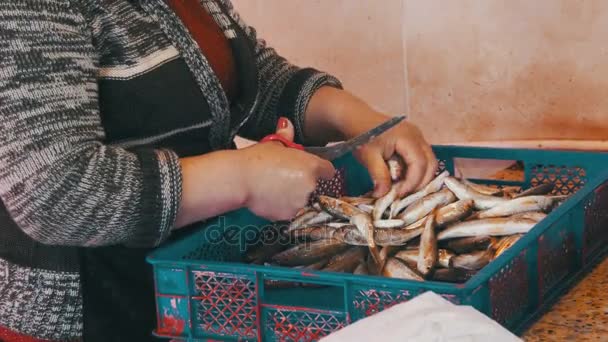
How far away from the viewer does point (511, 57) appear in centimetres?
248

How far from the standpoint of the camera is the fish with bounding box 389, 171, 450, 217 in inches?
66.1

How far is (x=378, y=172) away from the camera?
169 centimetres

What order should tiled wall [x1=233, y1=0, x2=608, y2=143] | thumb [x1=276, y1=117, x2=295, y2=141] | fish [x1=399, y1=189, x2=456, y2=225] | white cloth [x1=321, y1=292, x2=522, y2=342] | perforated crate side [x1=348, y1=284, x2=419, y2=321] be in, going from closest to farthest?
1. white cloth [x1=321, y1=292, x2=522, y2=342]
2. perforated crate side [x1=348, y1=284, x2=419, y2=321]
3. thumb [x1=276, y1=117, x2=295, y2=141]
4. fish [x1=399, y1=189, x2=456, y2=225]
5. tiled wall [x1=233, y1=0, x2=608, y2=143]

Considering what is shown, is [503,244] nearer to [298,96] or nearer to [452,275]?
[452,275]

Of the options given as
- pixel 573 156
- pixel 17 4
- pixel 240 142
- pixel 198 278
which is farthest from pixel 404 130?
pixel 240 142

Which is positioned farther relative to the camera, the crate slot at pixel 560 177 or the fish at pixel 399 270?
the crate slot at pixel 560 177

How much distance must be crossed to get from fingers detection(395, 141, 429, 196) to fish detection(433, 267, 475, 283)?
1.03 feet

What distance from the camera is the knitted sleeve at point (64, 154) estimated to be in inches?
47.4

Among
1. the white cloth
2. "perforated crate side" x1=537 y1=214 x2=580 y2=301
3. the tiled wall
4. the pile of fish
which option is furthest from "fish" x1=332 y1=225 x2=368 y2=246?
the tiled wall

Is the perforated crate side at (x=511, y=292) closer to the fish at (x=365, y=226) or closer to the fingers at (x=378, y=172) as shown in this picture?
the fish at (x=365, y=226)

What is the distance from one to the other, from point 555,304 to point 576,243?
0.48 feet

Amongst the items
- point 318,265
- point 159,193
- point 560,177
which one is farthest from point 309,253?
point 560,177

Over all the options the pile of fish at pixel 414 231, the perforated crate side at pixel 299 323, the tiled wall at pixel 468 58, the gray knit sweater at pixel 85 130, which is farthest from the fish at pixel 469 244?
the tiled wall at pixel 468 58

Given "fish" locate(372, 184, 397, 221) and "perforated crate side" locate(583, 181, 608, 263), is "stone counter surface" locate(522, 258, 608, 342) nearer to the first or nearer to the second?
"perforated crate side" locate(583, 181, 608, 263)
